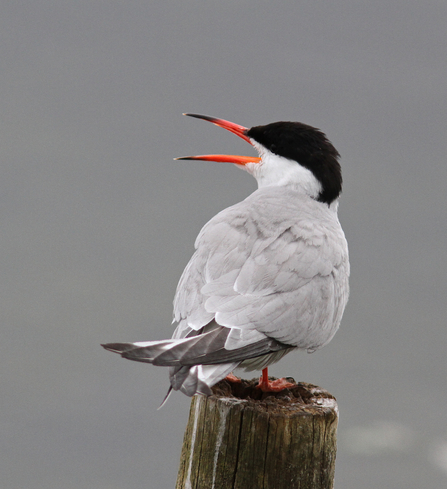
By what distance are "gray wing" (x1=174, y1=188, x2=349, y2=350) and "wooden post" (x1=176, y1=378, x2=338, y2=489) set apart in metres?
0.56

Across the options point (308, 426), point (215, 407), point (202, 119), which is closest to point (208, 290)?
point (215, 407)

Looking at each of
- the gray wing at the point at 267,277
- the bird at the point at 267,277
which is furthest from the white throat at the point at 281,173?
the gray wing at the point at 267,277

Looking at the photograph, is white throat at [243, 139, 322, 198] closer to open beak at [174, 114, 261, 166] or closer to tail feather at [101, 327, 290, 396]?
open beak at [174, 114, 261, 166]

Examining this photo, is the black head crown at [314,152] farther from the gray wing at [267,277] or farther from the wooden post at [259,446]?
the wooden post at [259,446]

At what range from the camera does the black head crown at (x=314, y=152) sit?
19.4 feet

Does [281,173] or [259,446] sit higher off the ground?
[281,173]

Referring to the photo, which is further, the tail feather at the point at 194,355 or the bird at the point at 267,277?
the bird at the point at 267,277

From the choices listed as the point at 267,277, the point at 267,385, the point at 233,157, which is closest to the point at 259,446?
the point at 267,385

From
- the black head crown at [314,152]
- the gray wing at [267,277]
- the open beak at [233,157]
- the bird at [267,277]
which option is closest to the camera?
the bird at [267,277]

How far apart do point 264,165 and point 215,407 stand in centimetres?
262

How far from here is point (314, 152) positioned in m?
5.92

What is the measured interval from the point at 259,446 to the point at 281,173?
2705 mm

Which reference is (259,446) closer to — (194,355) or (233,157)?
(194,355)

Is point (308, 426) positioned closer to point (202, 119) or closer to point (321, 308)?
point (321, 308)
